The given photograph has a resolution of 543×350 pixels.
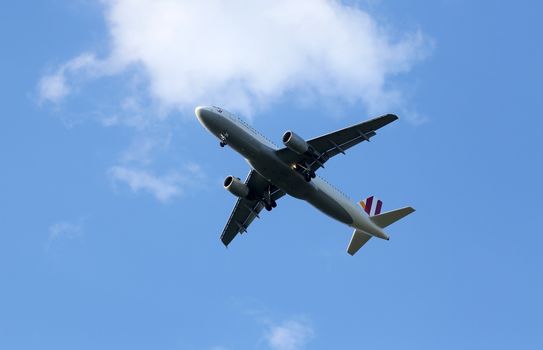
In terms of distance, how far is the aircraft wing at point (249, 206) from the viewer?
68.4m

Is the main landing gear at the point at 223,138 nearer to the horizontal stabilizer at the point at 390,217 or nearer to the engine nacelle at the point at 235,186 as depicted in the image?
the engine nacelle at the point at 235,186

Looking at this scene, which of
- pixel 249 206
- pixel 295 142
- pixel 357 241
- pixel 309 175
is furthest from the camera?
pixel 249 206

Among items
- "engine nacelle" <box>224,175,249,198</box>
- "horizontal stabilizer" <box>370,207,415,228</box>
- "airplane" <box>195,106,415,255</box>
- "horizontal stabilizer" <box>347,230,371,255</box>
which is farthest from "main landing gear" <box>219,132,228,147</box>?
"horizontal stabilizer" <box>347,230,371,255</box>

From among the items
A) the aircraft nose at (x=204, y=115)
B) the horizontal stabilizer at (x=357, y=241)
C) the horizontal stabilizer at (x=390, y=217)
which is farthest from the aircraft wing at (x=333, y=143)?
the horizontal stabilizer at (x=357, y=241)

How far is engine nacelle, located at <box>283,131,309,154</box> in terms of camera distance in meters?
60.4

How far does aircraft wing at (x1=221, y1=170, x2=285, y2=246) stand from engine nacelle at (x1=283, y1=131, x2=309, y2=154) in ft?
24.8

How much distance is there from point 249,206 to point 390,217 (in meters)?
11.6

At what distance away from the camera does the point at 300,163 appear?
62.5 metres

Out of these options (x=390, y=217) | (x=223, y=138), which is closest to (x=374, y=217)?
(x=390, y=217)

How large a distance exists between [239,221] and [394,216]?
1326 cm

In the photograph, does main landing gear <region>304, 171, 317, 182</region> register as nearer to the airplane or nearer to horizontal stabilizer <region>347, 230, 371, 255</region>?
the airplane

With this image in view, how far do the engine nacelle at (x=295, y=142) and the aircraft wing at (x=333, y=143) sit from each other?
1054 millimetres

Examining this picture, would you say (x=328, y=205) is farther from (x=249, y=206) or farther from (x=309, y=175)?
(x=249, y=206)

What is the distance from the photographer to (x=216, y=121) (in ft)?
200
